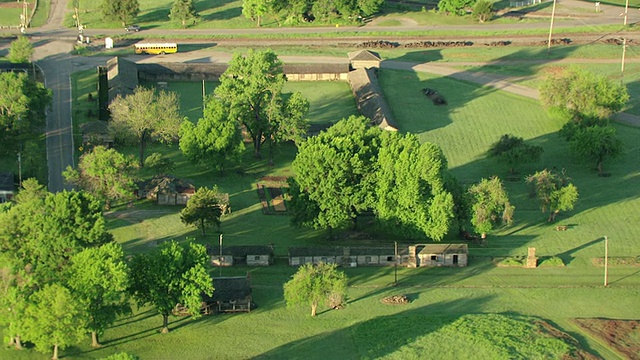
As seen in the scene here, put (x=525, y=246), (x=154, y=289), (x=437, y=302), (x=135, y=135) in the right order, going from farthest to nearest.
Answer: (x=135, y=135)
(x=525, y=246)
(x=437, y=302)
(x=154, y=289)

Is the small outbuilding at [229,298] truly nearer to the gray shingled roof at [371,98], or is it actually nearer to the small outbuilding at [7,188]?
the small outbuilding at [7,188]

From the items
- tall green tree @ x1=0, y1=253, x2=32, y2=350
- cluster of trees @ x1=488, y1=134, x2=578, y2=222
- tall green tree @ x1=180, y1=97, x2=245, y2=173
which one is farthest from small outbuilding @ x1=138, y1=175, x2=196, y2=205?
cluster of trees @ x1=488, y1=134, x2=578, y2=222

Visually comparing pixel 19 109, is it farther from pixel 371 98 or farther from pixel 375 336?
pixel 375 336

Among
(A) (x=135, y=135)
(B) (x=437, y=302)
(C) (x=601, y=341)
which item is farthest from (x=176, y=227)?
(C) (x=601, y=341)

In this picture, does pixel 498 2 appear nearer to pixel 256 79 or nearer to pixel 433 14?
pixel 433 14

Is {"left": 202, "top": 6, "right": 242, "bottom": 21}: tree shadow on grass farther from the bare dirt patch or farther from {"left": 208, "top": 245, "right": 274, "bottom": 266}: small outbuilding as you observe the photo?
the bare dirt patch

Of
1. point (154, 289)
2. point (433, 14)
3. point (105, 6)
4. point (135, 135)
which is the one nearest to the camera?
point (154, 289)

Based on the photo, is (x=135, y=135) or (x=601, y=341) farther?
(x=135, y=135)
